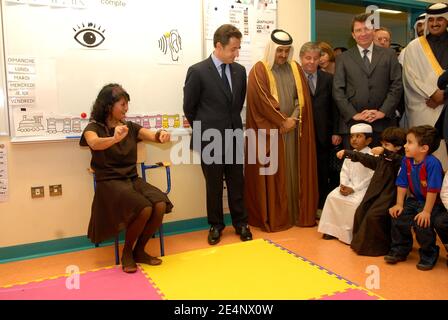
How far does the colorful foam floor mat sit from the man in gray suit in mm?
1286

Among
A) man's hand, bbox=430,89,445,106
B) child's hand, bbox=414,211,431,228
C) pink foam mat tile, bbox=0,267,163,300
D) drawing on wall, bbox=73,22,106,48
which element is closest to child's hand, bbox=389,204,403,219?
child's hand, bbox=414,211,431,228

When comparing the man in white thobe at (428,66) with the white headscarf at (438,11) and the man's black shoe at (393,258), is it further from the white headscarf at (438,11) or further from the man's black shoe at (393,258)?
the man's black shoe at (393,258)

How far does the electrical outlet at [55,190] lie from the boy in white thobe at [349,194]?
211 cm

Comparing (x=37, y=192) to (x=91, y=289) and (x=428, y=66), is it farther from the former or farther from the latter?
(x=428, y=66)

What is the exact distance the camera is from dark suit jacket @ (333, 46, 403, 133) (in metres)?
3.42

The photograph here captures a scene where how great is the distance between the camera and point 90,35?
3229mm

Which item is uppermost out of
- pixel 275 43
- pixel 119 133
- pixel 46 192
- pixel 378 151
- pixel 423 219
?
pixel 275 43

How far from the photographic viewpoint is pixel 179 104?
3650 millimetres

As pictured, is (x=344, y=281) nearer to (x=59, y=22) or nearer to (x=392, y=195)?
(x=392, y=195)

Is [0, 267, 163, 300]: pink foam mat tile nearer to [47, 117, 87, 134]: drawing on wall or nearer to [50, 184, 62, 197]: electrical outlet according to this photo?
[50, 184, 62, 197]: electrical outlet

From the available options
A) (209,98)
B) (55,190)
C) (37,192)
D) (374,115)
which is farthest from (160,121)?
(374,115)

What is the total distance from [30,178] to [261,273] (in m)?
1.84

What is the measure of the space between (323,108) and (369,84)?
499 millimetres

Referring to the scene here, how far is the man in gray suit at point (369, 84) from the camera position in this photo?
3406 mm
